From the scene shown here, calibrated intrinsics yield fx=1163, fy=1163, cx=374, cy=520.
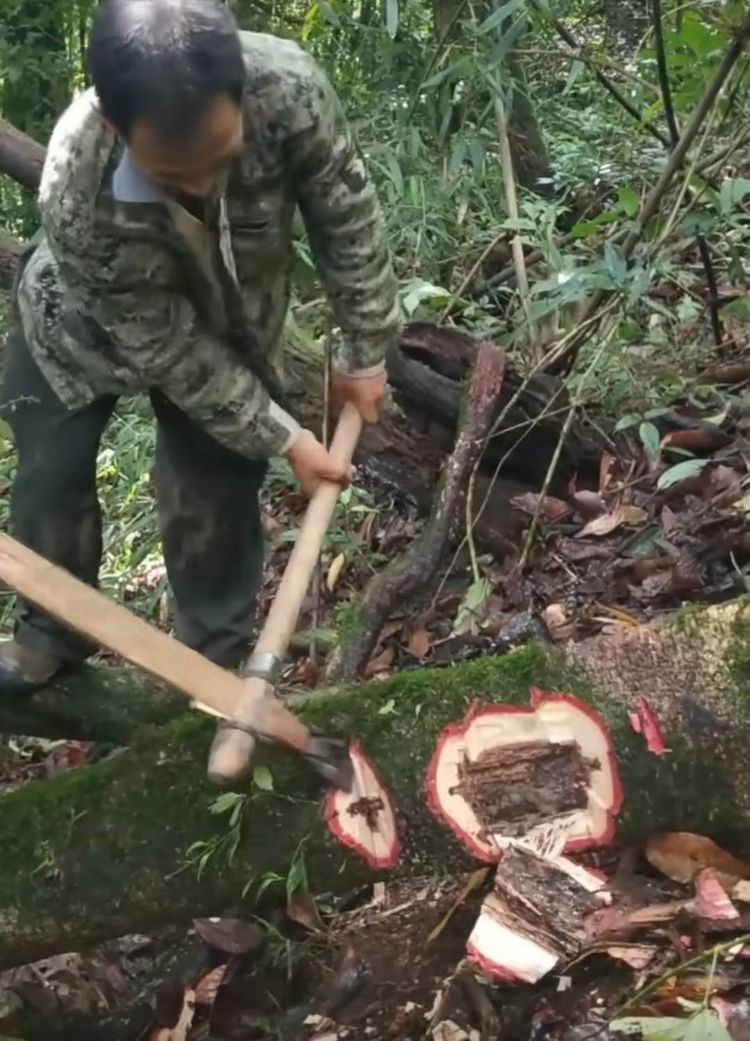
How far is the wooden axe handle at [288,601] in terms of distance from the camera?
188 centimetres

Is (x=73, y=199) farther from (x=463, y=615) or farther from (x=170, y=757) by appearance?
(x=463, y=615)

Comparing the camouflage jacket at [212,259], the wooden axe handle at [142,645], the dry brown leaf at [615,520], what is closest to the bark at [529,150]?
the dry brown leaf at [615,520]

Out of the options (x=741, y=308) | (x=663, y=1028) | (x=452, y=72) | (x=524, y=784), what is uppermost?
(x=452, y=72)

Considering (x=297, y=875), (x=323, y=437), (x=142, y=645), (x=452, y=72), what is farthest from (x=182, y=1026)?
(x=452, y=72)

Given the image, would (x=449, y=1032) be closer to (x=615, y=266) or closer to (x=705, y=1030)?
(x=705, y=1030)

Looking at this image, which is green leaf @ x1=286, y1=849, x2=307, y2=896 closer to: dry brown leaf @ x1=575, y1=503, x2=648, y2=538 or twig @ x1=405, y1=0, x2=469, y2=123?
dry brown leaf @ x1=575, y1=503, x2=648, y2=538

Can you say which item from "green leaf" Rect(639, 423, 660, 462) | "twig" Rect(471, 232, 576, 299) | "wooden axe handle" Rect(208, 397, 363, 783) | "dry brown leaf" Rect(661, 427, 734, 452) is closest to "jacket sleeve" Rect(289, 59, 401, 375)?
"wooden axe handle" Rect(208, 397, 363, 783)

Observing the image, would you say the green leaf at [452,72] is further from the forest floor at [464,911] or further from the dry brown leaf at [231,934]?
the dry brown leaf at [231,934]

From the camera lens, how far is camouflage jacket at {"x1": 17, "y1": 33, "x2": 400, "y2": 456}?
6.47 ft

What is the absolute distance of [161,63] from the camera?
1579 mm

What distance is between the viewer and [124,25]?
1600mm

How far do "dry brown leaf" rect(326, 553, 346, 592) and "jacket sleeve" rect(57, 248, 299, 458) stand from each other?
133 centimetres

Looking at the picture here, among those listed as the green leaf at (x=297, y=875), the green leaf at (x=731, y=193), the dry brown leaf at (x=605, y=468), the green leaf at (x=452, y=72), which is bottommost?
the dry brown leaf at (x=605, y=468)

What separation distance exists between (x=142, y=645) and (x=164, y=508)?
825 millimetres
